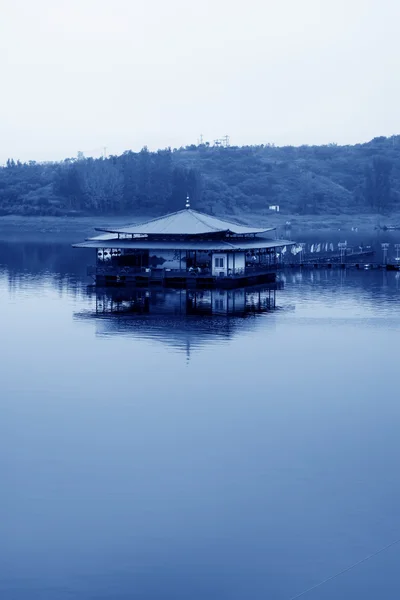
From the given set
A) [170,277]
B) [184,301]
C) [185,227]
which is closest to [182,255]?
[185,227]

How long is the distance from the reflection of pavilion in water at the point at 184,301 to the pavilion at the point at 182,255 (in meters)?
2.32

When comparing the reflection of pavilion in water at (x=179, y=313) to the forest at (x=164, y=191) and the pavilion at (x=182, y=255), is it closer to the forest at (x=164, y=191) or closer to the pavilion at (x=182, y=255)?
the pavilion at (x=182, y=255)

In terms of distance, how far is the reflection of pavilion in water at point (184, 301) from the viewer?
48.8 metres

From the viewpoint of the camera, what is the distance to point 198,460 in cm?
2227

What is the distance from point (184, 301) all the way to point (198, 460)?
3087cm

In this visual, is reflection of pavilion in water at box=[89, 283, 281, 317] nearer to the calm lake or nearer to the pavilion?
the pavilion

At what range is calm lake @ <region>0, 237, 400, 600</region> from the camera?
1650cm

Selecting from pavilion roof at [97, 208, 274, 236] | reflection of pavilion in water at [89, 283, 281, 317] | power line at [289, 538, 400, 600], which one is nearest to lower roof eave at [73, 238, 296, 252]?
pavilion roof at [97, 208, 274, 236]

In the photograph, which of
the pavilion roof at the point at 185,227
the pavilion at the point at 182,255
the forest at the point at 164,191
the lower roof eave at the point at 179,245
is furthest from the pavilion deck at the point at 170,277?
the forest at the point at 164,191

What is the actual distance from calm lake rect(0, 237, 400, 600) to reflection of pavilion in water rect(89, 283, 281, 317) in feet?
16.0

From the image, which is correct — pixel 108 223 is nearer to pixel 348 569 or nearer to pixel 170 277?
pixel 170 277

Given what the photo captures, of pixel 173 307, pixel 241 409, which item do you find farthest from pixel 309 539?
pixel 173 307

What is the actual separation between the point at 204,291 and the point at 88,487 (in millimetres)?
38007

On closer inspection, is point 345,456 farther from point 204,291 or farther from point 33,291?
point 33,291
